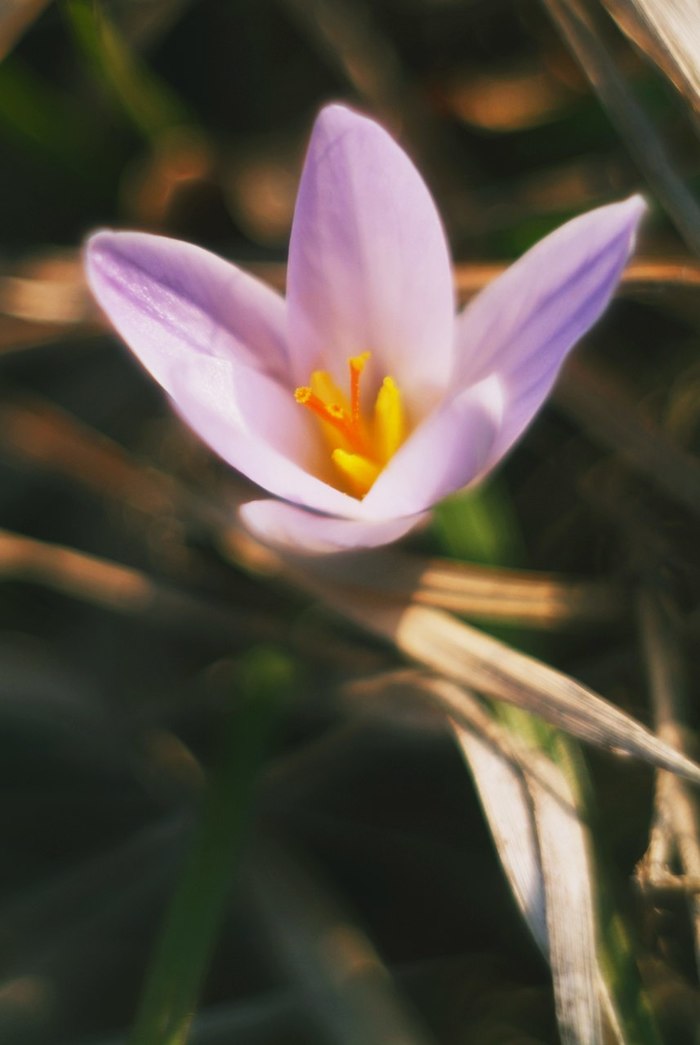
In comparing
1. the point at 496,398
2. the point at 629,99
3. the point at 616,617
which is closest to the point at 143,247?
the point at 496,398

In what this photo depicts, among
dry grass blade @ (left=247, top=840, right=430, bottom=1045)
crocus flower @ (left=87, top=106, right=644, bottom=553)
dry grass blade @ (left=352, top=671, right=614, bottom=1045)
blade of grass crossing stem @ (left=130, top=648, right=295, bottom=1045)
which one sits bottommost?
dry grass blade @ (left=247, top=840, right=430, bottom=1045)

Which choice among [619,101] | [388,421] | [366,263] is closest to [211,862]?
[388,421]

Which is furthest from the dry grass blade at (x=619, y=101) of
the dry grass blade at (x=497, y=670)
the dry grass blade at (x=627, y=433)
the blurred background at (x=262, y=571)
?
the dry grass blade at (x=497, y=670)

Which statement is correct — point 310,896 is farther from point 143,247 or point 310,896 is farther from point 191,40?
point 191,40

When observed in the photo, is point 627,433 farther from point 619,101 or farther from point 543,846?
point 543,846

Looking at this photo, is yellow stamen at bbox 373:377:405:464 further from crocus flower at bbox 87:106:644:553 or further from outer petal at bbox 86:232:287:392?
outer petal at bbox 86:232:287:392

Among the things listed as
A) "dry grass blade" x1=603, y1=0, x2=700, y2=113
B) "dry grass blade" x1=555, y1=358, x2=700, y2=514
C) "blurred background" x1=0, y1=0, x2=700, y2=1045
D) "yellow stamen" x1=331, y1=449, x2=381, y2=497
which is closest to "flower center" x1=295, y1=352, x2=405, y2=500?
"yellow stamen" x1=331, y1=449, x2=381, y2=497
